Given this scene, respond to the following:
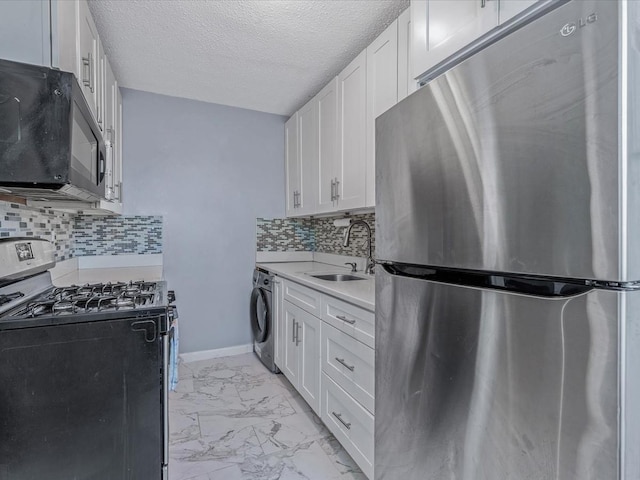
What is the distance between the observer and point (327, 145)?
2512 millimetres

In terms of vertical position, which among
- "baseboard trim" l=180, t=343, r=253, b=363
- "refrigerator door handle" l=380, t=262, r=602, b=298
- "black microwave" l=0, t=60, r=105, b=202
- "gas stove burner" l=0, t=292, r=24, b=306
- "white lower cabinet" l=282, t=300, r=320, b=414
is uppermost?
"black microwave" l=0, t=60, r=105, b=202

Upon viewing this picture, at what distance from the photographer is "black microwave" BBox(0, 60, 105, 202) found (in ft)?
3.26

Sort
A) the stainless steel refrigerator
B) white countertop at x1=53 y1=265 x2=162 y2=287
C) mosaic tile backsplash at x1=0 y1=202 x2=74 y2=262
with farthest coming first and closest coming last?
Answer: white countertop at x1=53 y1=265 x2=162 y2=287 < mosaic tile backsplash at x1=0 y1=202 x2=74 y2=262 < the stainless steel refrigerator

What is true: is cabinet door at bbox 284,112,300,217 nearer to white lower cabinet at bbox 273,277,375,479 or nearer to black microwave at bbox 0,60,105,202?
white lower cabinet at bbox 273,277,375,479

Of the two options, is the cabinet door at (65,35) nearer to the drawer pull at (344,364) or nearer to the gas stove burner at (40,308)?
the gas stove burner at (40,308)

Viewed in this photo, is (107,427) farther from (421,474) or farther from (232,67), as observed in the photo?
(232,67)

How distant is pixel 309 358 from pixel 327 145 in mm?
1482

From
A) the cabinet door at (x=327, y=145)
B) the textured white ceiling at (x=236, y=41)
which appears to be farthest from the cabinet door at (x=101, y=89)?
the cabinet door at (x=327, y=145)

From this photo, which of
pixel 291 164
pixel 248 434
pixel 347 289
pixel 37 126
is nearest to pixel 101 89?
pixel 37 126

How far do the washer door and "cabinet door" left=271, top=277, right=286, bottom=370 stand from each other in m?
0.14

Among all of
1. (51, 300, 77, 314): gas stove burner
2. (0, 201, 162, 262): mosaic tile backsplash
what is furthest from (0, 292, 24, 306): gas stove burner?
(0, 201, 162, 262): mosaic tile backsplash

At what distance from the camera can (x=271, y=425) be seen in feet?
6.91

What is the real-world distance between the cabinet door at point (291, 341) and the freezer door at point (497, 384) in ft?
4.25

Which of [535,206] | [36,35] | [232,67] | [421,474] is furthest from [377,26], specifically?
[421,474]
